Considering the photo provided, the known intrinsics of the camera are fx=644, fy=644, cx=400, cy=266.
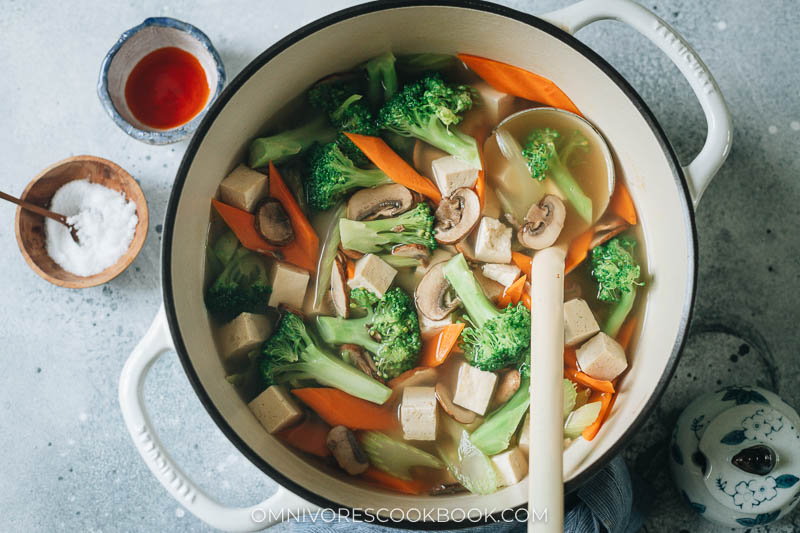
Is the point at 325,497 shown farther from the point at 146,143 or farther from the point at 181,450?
the point at 146,143

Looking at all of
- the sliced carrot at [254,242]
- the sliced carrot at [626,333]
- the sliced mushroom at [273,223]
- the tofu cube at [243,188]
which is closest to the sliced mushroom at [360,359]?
the sliced carrot at [254,242]

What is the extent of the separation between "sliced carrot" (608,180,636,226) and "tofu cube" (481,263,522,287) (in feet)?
1.19

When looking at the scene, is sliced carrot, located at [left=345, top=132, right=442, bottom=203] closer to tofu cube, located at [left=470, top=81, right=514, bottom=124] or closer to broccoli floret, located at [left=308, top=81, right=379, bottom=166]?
broccoli floret, located at [left=308, top=81, right=379, bottom=166]

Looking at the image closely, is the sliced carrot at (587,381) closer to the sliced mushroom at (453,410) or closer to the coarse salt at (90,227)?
the sliced mushroom at (453,410)

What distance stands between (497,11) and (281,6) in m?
0.95

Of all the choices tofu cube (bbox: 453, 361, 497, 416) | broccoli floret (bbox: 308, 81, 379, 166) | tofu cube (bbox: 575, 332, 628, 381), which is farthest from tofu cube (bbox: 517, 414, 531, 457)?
broccoli floret (bbox: 308, 81, 379, 166)

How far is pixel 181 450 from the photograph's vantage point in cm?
218

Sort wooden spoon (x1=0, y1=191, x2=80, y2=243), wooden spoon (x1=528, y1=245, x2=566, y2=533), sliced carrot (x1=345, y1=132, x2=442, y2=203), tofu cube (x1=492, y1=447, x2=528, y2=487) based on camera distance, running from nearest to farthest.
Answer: wooden spoon (x1=528, y1=245, x2=566, y2=533) < tofu cube (x1=492, y1=447, x2=528, y2=487) < sliced carrot (x1=345, y1=132, x2=442, y2=203) < wooden spoon (x1=0, y1=191, x2=80, y2=243)

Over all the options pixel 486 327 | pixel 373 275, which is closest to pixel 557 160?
pixel 486 327

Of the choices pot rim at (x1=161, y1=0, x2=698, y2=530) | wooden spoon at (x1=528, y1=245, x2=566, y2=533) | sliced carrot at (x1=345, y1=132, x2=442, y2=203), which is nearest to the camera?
wooden spoon at (x1=528, y1=245, x2=566, y2=533)

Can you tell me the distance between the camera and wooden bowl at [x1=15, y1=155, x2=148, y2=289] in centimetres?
212

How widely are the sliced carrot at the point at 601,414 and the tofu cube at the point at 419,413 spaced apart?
16.9 inches

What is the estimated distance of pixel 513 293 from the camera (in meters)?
1.88

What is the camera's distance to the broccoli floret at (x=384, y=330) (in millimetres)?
1834
